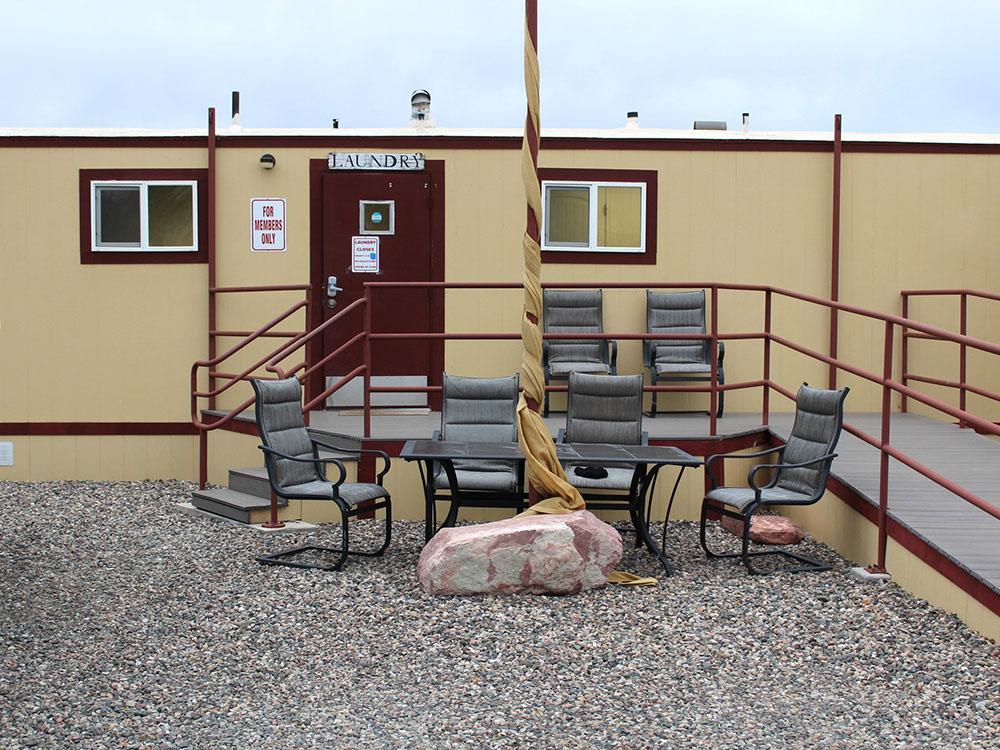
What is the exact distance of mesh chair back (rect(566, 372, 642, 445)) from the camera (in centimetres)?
721

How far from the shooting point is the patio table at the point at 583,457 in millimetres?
6156

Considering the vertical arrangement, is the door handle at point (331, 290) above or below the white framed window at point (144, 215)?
below

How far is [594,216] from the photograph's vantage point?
9.44 m

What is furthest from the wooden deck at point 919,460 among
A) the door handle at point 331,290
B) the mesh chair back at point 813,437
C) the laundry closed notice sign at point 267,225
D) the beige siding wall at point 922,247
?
the laundry closed notice sign at point 267,225

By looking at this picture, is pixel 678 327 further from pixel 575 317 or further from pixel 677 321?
pixel 575 317

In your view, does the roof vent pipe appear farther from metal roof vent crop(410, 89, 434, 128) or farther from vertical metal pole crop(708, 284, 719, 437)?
vertical metal pole crop(708, 284, 719, 437)

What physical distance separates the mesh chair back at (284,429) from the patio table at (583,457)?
0.78m

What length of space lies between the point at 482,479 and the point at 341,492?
2.64ft

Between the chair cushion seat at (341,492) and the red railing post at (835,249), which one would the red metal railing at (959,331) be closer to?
the red railing post at (835,249)

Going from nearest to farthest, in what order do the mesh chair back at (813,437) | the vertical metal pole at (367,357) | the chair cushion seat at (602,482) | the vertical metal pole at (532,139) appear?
the vertical metal pole at (532,139) < the mesh chair back at (813,437) < the chair cushion seat at (602,482) < the vertical metal pole at (367,357)

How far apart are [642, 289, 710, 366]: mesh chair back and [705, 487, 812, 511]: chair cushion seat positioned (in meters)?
2.63

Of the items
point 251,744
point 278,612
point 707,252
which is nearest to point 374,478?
point 278,612

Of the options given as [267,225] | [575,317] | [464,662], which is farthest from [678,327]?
[464,662]

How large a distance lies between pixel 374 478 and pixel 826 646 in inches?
146
